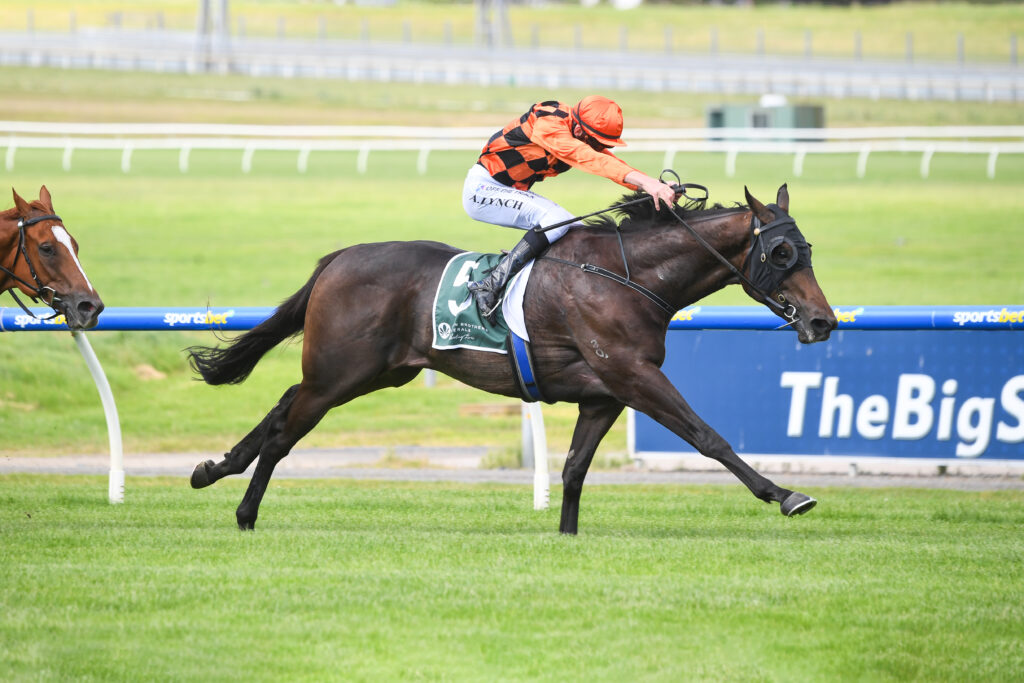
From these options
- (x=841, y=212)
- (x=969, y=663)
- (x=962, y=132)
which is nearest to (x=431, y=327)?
(x=969, y=663)

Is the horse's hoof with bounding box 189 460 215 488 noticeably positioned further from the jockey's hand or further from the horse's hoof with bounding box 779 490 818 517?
the horse's hoof with bounding box 779 490 818 517

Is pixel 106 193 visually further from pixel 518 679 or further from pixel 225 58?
pixel 225 58

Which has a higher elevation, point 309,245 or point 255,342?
point 255,342

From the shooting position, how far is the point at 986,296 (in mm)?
15422

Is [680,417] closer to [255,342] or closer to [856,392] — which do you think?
[255,342]

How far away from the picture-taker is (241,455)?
6535mm

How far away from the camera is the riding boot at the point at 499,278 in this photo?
20.2ft

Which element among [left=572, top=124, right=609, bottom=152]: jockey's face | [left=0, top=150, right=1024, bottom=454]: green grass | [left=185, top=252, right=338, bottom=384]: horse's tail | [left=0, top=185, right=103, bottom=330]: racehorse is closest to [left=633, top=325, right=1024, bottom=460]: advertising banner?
[left=0, top=150, right=1024, bottom=454]: green grass

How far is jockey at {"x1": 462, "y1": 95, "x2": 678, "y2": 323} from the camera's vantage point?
6066mm

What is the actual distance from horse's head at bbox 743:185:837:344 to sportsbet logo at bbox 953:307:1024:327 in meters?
1.97

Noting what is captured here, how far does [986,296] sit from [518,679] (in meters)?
12.4

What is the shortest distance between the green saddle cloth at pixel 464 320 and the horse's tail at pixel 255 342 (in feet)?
2.25

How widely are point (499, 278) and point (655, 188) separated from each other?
790mm

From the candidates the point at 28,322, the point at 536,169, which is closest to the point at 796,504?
the point at 536,169
